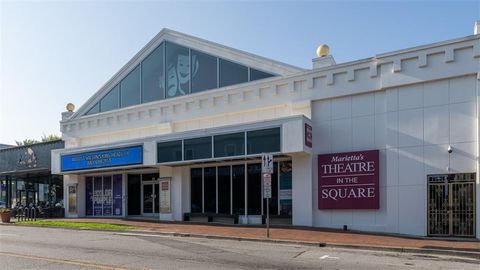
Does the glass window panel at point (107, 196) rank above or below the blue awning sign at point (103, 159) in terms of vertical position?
below

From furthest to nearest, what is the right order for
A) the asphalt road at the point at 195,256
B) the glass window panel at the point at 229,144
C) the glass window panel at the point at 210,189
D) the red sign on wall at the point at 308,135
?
the glass window panel at the point at 210,189 < the glass window panel at the point at 229,144 < the red sign on wall at the point at 308,135 < the asphalt road at the point at 195,256

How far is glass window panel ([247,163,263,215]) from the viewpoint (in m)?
21.5

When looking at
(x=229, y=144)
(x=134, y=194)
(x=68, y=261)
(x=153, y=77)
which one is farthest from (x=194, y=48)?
(x=68, y=261)

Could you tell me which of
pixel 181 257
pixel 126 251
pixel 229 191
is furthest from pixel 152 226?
pixel 181 257

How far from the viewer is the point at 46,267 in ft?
33.7

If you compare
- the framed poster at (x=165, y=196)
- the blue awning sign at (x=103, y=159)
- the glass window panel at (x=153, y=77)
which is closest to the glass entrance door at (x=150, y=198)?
the framed poster at (x=165, y=196)

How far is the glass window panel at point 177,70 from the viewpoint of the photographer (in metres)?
24.4

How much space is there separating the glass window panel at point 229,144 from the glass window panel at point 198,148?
42 cm

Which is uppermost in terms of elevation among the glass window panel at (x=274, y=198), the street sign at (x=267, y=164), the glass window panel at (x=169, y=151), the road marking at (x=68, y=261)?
the glass window panel at (x=169, y=151)

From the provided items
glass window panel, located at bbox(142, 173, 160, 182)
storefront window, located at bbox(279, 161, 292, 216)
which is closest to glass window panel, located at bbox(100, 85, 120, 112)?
glass window panel, located at bbox(142, 173, 160, 182)

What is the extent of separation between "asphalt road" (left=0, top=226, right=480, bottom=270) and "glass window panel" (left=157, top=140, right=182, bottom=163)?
720 cm

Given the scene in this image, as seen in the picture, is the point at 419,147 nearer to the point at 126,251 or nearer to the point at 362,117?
the point at 362,117

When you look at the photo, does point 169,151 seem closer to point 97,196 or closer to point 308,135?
point 308,135

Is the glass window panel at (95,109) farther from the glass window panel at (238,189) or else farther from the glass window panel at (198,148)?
the glass window panel at (238,189)
